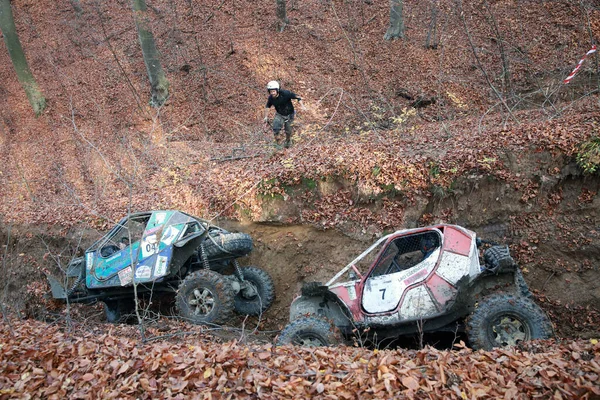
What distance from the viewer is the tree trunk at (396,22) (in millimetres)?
15078

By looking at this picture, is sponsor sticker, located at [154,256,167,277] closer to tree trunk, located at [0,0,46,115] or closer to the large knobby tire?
the large knobby tire

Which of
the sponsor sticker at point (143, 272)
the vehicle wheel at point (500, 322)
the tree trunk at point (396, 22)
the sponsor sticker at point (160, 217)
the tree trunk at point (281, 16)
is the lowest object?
the vehicle wheel at point (500, 322)

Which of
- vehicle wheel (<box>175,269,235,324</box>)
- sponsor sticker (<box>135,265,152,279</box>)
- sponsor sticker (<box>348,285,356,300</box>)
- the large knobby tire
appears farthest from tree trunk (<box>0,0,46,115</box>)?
sponsor sticker (<box>348,285,356,300</box>)

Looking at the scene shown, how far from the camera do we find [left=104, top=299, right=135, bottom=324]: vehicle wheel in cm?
809

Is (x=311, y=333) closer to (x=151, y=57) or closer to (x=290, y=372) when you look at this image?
(x=290, y=372)

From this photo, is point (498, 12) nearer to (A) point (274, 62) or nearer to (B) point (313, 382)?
(A) point (274, 62)

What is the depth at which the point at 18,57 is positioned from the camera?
642 inches

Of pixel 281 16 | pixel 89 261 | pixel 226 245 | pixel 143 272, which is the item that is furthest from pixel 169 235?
pixel 281 16

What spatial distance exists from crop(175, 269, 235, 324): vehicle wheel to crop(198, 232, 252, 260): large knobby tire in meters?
0.46

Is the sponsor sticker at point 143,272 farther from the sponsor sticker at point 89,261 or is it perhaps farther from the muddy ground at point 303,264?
the sponsor sticker at point 89,261

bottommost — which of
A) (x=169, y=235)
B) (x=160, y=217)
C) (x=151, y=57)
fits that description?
(x=169, y=235)

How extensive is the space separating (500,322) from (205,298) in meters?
4.19

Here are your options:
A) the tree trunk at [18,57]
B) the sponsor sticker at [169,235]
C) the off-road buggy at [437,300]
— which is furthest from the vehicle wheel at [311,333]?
the tree trunk at [18,57]

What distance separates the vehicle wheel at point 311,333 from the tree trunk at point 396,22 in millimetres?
12351
